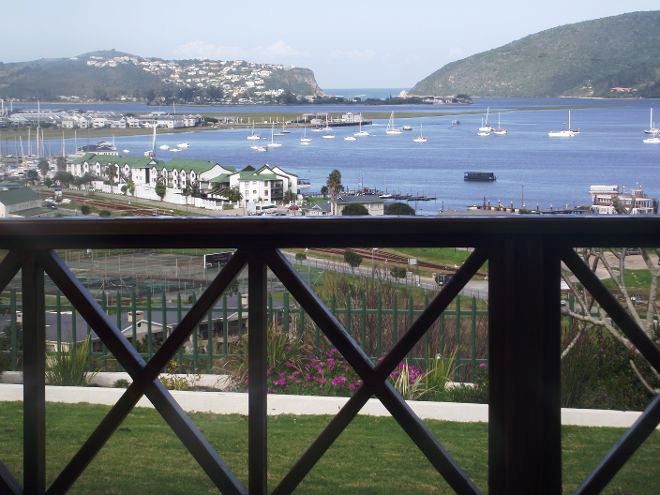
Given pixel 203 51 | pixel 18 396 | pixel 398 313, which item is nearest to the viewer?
pixel 18 396

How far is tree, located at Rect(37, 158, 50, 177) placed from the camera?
6773mm

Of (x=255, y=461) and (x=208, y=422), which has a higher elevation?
(x=255, y=461)

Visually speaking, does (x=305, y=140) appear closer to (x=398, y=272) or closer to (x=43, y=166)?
(x=43, y=166)

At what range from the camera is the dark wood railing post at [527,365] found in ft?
5.26

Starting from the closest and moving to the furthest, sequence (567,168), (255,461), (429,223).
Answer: (429,223) < (255,461) < (567,168)

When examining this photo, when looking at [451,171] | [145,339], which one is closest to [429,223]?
[145,339]

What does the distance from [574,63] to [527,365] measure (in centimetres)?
757

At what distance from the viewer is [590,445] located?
12.3 feet

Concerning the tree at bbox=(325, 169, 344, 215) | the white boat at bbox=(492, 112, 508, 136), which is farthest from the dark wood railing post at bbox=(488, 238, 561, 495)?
the white boat at bbox=(492, 112, 508, 136)

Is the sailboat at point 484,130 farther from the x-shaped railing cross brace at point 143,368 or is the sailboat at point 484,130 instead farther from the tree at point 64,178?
the x-shaped railing cross brace at point 143,368

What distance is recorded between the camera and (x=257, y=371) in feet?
5.46

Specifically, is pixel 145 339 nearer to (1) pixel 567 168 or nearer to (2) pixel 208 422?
(2) pixel 208 422

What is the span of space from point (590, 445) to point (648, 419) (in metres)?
2.29

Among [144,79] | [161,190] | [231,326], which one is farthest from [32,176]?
[144,79]
